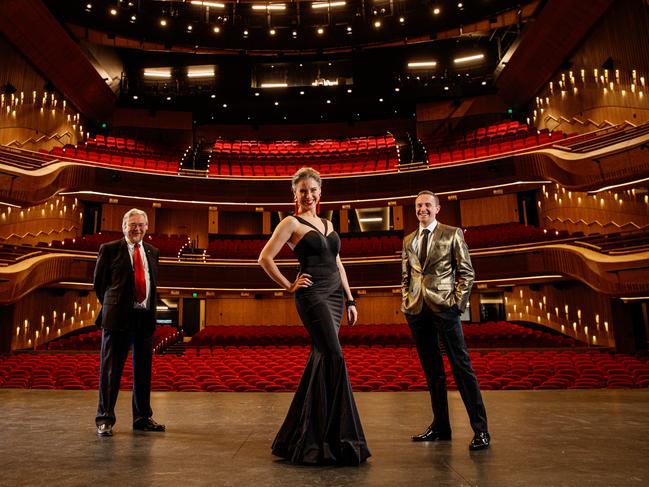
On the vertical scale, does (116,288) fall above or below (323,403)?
above

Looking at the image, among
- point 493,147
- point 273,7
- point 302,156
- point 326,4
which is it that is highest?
point 273,7

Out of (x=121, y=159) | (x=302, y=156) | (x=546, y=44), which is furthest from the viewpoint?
(x=302, y=156)

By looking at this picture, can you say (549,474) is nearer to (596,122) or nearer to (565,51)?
(596,122)

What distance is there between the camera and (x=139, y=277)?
2834 millimetres

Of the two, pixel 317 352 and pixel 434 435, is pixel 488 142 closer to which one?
pixel 434 435

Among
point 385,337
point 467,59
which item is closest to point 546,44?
point 467,59

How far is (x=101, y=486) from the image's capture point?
1537 mm

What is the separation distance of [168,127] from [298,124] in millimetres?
5718

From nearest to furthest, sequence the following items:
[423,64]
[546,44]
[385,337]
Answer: [385,337], [546,44], [423,64]

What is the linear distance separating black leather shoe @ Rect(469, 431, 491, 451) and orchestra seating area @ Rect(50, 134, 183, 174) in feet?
50.7

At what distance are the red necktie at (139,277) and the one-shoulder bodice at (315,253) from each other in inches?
46.1

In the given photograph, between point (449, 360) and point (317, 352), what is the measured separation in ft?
2.17

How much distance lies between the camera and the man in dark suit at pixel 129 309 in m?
2.69

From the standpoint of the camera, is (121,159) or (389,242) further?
(389,242)
